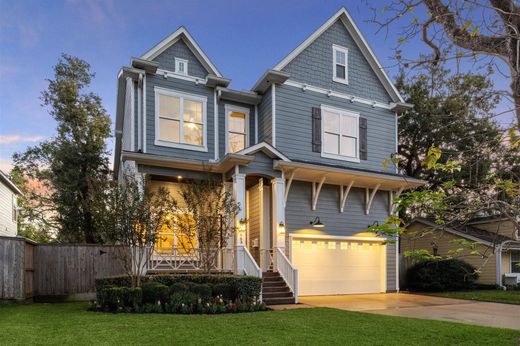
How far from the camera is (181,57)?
1441cm

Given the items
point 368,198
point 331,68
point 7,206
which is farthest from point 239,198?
point 7,206

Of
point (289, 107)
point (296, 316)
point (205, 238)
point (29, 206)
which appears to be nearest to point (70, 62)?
point (29, 206)

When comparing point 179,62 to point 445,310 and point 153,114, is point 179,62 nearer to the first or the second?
point 153,114

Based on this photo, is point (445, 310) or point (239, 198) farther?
point (239, 198)

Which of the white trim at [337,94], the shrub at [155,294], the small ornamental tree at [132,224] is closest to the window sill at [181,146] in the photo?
the small ornamental tree at [132,224]

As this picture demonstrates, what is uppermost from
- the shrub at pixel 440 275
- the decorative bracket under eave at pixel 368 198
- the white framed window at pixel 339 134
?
the white framed window at pixel 339 134

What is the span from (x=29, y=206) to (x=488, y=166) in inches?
979

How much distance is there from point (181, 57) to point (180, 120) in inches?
91.8

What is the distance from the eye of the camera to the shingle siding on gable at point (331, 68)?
15430mm

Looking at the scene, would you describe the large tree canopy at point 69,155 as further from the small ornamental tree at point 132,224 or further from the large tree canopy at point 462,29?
the large tree canopy at point 462,29

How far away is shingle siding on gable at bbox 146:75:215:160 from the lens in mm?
13492

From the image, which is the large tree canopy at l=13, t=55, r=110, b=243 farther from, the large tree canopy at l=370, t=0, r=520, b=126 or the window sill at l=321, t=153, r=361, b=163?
the large tree canopy at l=370, t=0, r=520, b=126

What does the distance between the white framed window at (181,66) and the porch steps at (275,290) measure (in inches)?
297

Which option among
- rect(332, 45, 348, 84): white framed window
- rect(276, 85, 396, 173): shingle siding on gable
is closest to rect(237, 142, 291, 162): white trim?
rect(276, 85, 396, 173): shingle siding on gable
